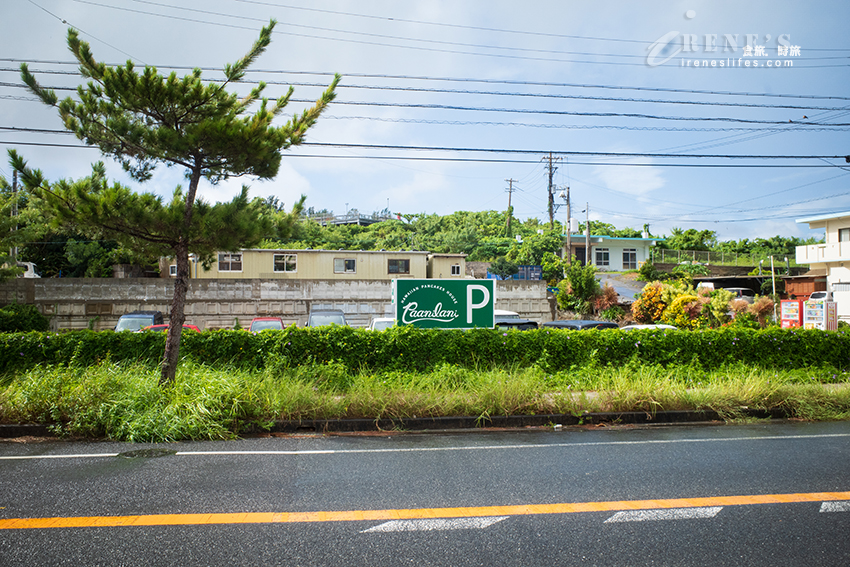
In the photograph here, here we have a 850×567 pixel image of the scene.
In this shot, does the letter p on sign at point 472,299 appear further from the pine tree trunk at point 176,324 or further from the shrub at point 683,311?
the shrub at point 683,311

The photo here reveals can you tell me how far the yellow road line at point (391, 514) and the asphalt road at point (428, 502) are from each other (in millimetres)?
20

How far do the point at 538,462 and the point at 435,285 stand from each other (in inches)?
237

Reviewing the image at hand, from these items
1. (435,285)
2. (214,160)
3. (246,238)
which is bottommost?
(435,285)

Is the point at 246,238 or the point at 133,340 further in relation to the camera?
the point at 133,340

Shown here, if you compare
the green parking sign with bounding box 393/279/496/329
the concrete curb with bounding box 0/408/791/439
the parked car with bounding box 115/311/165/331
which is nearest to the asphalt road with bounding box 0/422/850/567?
Result: the concrete curb with bounding box 0/408/791/439

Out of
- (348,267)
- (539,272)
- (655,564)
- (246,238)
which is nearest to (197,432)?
(246,238)

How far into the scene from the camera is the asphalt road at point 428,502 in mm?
3562

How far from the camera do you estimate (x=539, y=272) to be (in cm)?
4156

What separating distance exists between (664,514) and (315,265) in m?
26.6

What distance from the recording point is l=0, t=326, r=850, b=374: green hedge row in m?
9.12

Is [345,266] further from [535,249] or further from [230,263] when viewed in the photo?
[535,249]

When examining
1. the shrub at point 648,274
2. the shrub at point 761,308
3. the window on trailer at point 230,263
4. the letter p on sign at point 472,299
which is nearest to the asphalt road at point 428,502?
the letter p on sign at point 472,299

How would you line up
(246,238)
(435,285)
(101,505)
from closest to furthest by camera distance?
(101,505), (246,238), (435,285)

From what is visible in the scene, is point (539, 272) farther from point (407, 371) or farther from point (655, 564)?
point (655, 564)
